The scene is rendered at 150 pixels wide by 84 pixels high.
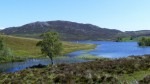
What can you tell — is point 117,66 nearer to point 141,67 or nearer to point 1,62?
point 141,67

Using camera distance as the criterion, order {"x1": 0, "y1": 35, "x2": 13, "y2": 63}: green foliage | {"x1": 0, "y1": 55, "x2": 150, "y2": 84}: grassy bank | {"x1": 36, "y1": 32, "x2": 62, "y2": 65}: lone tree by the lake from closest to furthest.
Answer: {"x1": 0, "y1": 55, "x2": 150, "y2": 84}: grassy bank → {"x1": 36, "y1": 32, "x2": 62, "y2": 65}: lone tree by the lake → {"x1": 0, "y1": 35, "x2": 13, "y2": 63}: green foliage

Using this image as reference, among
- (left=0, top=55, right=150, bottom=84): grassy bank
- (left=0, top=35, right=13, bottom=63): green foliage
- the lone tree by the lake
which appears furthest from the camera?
(left=0, top=35, right=13, bottom=63): green foliage

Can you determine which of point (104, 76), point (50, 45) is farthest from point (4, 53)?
point (104, 76)

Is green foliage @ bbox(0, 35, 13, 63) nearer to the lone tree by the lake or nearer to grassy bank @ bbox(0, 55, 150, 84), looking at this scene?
the lone tree by the lake

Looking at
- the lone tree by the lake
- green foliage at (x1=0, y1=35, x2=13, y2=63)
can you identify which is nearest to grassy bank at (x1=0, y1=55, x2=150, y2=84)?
the lone tree by the lake

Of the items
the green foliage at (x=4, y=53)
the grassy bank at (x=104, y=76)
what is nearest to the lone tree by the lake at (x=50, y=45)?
the green foliage at (x=4, y=53)

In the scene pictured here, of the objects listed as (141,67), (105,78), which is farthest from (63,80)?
(141,67)

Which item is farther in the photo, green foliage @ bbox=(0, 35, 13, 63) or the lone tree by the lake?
green foliage @ bbox=(0, 35, 13, 63)

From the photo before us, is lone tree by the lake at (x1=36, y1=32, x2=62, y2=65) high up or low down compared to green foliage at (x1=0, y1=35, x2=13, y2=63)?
up

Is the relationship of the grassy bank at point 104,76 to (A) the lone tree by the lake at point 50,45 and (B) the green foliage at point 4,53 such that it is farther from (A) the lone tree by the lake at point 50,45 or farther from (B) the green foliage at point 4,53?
(B) the green foliage at point 4,53

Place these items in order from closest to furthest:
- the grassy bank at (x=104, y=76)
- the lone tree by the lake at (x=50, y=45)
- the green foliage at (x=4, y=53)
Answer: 1. the grassy bank at (x=104, y=76)
2. the lone tree by the lake at (x=50, y=45)
3. the green foliage at (x=4, y=53)

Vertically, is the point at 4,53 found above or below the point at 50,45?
below

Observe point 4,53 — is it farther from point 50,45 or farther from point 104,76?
point 104,76

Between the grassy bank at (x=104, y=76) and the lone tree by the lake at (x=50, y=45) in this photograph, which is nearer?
the grassy bank at (x=104, y=76)
